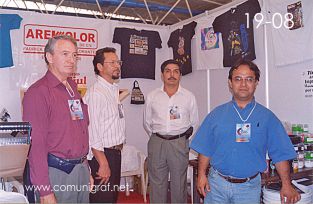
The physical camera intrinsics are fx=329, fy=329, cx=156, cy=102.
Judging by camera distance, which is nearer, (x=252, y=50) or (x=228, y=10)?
(x=252, y=50)

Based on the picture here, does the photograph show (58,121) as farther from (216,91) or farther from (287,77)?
(216,91)

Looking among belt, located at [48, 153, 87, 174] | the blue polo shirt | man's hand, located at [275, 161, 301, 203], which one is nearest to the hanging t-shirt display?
belt, located at [48, 153, 87, 174]

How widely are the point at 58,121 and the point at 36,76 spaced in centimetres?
259

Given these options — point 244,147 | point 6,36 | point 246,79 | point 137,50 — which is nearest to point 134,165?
point 137,50

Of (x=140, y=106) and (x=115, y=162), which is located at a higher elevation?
(x=140, y=106)

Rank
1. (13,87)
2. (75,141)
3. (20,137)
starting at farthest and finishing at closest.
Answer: (13,87) < (75,141) < (20,137)

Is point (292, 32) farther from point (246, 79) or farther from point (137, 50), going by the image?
point (137, 50)

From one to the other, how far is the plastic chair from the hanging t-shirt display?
1.77 meters

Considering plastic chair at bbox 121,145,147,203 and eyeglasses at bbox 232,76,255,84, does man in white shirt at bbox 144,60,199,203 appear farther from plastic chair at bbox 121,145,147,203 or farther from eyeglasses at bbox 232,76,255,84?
eyeglasses at bbox 232,76,255,84

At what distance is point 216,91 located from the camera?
4027 millimetres

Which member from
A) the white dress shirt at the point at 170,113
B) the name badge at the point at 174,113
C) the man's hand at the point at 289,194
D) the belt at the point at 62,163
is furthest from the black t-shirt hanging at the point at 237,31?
the belt at the point at 62,163

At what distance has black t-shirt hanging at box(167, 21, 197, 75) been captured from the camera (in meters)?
4.37

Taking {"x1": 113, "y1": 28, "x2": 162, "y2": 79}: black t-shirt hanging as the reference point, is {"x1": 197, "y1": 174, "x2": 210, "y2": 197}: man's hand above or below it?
below

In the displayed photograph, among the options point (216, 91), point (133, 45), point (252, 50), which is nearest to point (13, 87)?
point (133, 45)
